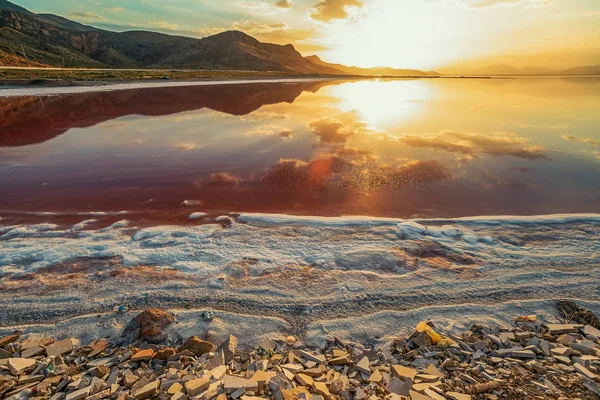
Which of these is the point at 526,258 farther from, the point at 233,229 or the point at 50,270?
the point at 50,270

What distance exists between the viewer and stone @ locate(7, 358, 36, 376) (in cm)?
431

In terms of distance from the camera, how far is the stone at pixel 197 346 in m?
4.88

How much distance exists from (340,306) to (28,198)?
39.8 feet

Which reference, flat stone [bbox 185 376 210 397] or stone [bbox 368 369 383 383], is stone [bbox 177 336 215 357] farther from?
stone [bbox 368 369 383 383]

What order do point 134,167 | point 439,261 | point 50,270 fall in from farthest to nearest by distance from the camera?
point 134,167
point 439,261
point 50,270

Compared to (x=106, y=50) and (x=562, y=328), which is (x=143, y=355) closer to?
(x=562, y=328)

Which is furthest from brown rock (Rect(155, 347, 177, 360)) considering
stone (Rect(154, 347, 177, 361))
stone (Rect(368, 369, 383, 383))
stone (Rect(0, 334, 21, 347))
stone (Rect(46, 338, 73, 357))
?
stone (Rect(368, 369, 383, 383))

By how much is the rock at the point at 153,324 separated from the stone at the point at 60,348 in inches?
39.1

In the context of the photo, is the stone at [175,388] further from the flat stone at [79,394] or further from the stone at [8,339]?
the stone at [8,339]

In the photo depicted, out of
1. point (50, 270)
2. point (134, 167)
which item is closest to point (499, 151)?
point (134, 167)

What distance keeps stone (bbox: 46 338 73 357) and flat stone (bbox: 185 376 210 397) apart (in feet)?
8.12

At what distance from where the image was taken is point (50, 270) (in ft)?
22.9

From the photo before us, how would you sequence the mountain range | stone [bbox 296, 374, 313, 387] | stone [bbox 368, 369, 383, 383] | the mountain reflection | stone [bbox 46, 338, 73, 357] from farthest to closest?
the mountain range < the mountain reflection < stone [bbox 46, 338, 73, 357] < stone [bbox 368, 369, 383, 383] < stone [bbox 296, 374, 313, 387]

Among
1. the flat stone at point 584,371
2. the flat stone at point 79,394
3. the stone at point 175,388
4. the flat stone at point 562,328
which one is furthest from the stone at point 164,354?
the flat stone at point 562,328
